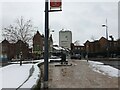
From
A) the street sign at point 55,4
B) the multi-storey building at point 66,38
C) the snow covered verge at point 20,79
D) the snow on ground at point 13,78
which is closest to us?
the snow covered verge at point 20,79

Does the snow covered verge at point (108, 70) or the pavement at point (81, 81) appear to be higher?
the pavement at point (81, 81)

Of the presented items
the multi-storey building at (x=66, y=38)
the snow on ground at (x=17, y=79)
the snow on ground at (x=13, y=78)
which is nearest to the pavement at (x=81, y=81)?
the snow on ground at (x=17, y=79)

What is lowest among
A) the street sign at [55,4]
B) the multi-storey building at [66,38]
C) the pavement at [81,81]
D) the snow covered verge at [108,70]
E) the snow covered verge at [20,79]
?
the snow covered verge at [108,70]

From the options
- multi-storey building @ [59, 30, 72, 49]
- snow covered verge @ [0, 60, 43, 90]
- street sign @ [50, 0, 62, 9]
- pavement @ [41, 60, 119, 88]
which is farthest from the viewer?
multi-storey building @ [59, 30, 72, 49]

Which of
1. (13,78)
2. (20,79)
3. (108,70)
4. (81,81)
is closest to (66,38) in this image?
(81,81)

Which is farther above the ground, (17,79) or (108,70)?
(17,79)

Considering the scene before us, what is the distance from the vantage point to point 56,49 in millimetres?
113375

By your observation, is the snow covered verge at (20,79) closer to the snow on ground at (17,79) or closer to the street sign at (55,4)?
the snow on ground at (17,79)

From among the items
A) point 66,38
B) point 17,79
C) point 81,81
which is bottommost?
point 81,81

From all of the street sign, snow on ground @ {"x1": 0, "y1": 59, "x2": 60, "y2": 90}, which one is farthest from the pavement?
the street sign

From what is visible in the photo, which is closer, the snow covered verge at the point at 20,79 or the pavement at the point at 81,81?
the snow covered verge at the point at 20,79

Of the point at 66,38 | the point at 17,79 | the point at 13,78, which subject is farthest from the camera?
the point at 66,38

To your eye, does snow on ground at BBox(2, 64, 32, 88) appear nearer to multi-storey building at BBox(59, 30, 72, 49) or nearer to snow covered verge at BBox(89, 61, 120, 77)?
multi-storey building at BBox(59, 30, 72, 49)

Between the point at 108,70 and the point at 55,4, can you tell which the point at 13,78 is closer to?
the point at 55,4
